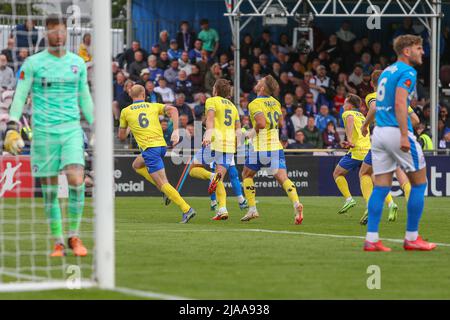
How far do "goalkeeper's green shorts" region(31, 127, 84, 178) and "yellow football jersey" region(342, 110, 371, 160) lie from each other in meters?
7.55

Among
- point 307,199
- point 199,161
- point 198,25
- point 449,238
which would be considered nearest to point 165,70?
point 198,25

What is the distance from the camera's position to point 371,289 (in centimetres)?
829

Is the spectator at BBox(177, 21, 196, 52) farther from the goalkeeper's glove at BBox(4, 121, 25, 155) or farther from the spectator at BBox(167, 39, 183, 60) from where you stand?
the goalkeeper's glove at BBox(4, 121, 25, 155)

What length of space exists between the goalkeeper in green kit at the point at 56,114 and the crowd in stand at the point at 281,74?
1556 centimetres

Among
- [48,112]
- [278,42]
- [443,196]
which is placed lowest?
[443,196]

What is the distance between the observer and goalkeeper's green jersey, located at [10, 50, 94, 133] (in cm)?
1056

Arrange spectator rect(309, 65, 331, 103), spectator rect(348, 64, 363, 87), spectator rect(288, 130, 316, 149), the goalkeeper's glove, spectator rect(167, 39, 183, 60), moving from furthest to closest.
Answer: spectator rect(348, 64, 363, 87) → spectator rect(309, 65, 331, 103) → spectator rect(167, 39, 183, 60) → spectator rect(288, 130, 316, 149) → the goalkeeper's glove

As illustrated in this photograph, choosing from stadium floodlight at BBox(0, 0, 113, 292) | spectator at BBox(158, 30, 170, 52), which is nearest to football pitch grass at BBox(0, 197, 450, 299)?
stadium floodlight at BBox(0, 0, 113, 292)

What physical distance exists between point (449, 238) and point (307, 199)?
10.8m

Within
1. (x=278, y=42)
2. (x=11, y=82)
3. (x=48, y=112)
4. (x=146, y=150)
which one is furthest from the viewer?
(x=278, y=42)

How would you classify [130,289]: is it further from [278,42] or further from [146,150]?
[278,42]

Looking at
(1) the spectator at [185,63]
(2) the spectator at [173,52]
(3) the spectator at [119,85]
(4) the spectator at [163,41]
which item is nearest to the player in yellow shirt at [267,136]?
(3) the spectator at [119,85]

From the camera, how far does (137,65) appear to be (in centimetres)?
2803
